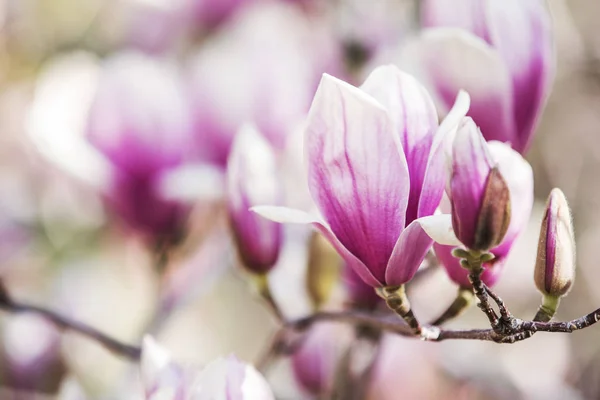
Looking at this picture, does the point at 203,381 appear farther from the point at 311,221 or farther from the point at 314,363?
the point at 314,363

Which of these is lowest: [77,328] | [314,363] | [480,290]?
[314,363]

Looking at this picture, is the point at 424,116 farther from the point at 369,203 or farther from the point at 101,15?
the point at 101,15

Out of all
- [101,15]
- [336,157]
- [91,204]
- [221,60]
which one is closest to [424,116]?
[336,157]

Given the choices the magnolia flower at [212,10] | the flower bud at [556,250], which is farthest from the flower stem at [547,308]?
the magnolia flower at [212,10]

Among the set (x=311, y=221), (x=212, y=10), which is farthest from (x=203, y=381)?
(x=212, y=10)

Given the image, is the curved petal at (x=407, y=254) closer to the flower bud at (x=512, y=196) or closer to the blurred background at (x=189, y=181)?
the flower bud at (x=512, y=196)

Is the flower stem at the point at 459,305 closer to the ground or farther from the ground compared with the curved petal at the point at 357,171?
closer to the ground

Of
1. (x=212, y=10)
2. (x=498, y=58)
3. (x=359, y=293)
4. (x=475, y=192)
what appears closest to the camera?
(x=475, y=192)
